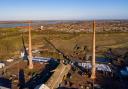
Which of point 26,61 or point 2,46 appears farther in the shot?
point 2,46

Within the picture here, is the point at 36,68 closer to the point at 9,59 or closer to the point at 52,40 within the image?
the point at 9,59

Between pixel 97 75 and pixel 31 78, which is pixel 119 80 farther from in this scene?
pixel 31 78

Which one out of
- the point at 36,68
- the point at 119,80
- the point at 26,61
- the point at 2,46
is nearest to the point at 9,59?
the point at 26,61

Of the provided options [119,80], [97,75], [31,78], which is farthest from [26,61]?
[119,80]

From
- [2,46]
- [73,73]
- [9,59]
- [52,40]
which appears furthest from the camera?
[52,40]

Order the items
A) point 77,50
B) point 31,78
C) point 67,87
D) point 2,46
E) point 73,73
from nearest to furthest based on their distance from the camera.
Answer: point 67,87
point 31,78
point 73,73
point 77,50
point 2,46

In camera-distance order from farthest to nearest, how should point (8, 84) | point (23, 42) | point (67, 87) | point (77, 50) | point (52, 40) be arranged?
point (52, 40) < point (23, 42) < point (77, 50) < point (8, 84) < point (67, 87)

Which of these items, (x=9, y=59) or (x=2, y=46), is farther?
(x=2, y=46)

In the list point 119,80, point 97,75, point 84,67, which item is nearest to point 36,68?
point 84,67

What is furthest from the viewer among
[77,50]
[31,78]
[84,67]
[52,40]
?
[52,40]
